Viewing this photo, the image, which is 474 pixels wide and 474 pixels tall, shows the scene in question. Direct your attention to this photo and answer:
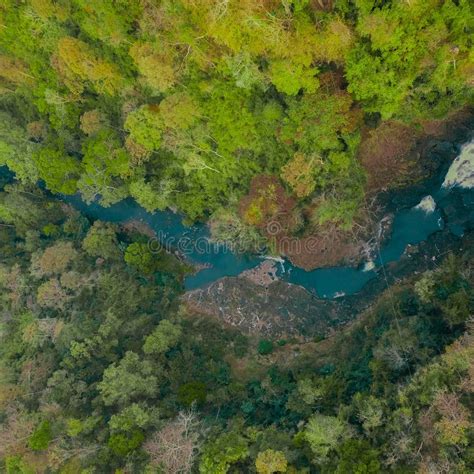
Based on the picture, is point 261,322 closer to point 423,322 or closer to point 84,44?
point 423,322

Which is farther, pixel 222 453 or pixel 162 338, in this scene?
pixel 162 338

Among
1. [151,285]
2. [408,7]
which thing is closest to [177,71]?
[408,7]

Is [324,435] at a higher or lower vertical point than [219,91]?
lower

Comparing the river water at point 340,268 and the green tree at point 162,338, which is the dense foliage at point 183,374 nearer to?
the green tree at point 162,338

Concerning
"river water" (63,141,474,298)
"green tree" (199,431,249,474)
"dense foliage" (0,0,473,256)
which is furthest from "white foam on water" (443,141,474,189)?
"green tree" (199,431,249,474)

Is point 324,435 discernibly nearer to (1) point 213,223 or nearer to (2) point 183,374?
(2) point 183,374

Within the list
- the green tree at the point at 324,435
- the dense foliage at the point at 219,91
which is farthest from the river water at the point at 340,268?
the green tree at the point at 324,435

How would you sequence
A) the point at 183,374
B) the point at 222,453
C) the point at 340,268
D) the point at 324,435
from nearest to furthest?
the point at 324,435
the point at 222,453
the point at 183,374
the point at 340,268

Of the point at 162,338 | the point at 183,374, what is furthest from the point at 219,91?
the point at 183,374
